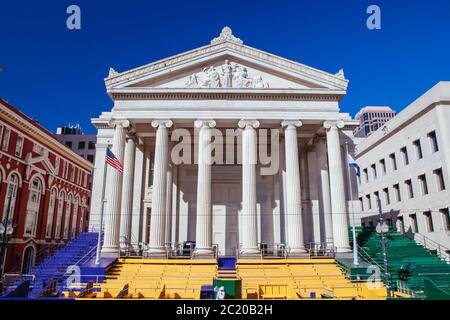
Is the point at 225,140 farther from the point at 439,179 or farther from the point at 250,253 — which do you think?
the point at 439,179

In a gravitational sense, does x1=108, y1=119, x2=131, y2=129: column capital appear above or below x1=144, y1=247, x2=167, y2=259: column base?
above

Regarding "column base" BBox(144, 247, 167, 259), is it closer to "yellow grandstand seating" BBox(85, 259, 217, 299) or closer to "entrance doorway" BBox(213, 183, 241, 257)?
"yellow grandstand seating" BBox(85, 259, 217, 299)

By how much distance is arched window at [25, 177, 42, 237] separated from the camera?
34062mm

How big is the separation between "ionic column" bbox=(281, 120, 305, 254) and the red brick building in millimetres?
21398

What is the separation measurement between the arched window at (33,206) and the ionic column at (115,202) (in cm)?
1559

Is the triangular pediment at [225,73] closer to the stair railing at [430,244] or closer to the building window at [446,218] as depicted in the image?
the building window at [446,218]

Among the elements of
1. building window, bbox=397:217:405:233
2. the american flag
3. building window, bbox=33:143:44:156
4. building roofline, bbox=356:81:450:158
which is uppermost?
building roofline, bbox=356:81:450:158

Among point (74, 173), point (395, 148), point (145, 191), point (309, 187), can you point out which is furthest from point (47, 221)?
point (395, 148)

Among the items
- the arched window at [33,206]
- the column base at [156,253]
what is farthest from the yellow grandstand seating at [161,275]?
the arched window at [33,206]

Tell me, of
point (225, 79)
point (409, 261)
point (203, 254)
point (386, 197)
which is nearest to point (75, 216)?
point (203, 254)

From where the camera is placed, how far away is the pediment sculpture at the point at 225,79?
1006 inches

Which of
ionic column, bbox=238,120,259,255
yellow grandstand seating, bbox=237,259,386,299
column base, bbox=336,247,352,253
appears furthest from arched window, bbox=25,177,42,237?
column base, bbox=336,247,352,253

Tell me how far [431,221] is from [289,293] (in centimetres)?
1757

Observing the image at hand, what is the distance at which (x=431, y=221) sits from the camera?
26453mm
